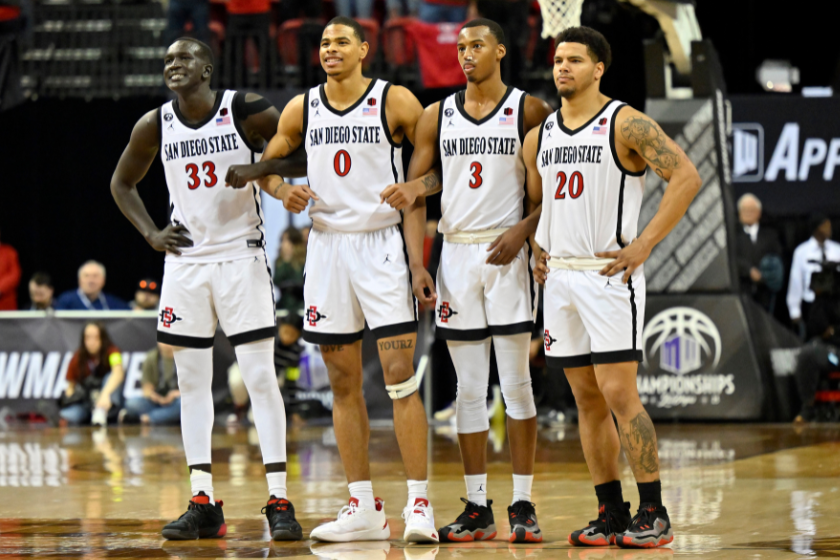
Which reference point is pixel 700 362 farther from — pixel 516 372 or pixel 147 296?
pixel 147 296

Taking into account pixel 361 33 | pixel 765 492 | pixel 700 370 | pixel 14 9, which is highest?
pixel 14 9

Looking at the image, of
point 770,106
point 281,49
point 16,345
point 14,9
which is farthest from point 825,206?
point 14,9

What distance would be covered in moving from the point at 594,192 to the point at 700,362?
6139 mm

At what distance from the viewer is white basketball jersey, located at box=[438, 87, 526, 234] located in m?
5.18

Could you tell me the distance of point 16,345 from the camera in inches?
453

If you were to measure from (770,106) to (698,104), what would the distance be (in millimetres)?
3587

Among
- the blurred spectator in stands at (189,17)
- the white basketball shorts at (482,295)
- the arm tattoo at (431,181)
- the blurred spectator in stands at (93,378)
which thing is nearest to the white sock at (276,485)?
the white basketball shorts at (482,295)

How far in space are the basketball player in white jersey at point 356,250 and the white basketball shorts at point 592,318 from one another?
0.72 m

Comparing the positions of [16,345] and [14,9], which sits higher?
[14,9]

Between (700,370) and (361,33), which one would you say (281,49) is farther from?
(361,33)

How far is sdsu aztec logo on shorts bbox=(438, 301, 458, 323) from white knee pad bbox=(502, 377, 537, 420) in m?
0.42

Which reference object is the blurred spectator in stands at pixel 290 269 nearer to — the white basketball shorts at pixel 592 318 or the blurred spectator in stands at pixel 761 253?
the blurred spectator in stands at pixel 761 253

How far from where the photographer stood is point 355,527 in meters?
5.02

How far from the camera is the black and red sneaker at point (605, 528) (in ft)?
15.6
